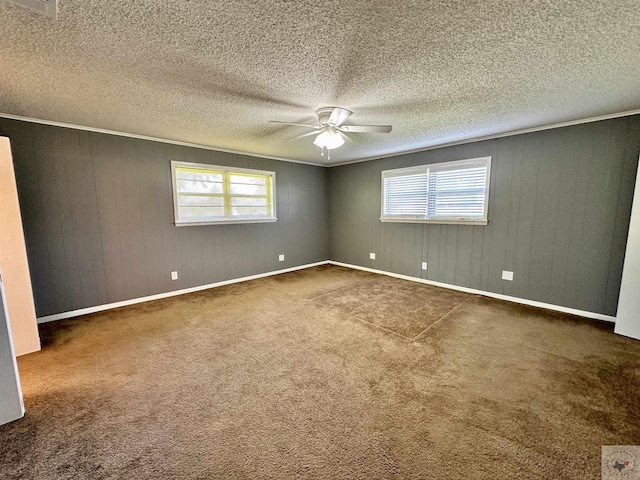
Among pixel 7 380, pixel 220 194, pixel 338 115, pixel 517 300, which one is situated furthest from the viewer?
pixel 220 194

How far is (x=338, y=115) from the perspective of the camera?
2.62 m

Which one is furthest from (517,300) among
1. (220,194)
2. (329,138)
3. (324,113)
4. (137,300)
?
(137,300)

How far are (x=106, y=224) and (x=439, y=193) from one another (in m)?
4.86

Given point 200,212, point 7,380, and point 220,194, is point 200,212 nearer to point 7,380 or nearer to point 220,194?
point 220,194

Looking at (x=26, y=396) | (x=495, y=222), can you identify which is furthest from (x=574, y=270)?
(x=26, y=396)

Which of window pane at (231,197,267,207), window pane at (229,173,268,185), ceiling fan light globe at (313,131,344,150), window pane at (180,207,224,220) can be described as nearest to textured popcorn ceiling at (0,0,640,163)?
ceiling fan light globe at (313,131,344,150)

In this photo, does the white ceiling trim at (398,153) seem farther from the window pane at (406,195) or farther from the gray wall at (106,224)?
the window pane at (406,195)

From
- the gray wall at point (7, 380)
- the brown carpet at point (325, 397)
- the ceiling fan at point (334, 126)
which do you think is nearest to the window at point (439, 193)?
the brown carpet at point (325, 397)

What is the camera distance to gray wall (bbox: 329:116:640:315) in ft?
9.62

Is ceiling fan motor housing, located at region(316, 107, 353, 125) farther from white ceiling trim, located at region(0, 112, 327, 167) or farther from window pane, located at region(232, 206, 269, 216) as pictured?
window pane, located at region(232, 206, 269, 216)

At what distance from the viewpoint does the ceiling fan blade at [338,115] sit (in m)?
2.57

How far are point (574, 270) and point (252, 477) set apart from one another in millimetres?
3997

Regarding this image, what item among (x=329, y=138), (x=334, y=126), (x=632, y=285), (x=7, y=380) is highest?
(x=334, y=126)

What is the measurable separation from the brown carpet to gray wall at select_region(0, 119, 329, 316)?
0.55 m
